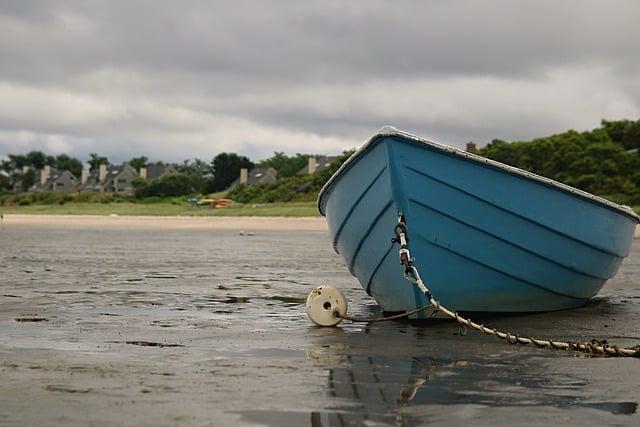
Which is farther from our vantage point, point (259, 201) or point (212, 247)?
point (259, 201)

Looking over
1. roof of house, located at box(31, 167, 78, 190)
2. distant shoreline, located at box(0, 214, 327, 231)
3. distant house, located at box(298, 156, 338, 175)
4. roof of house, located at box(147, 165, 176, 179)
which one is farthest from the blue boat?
roof of house, located at box(31, 167, 78, 190)

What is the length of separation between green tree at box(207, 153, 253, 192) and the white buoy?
8156 centimetres

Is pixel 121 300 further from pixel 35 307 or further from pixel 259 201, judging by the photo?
pixel 259 201

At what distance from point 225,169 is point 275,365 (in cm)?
8602

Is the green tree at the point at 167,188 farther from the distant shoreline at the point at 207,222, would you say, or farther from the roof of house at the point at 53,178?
the roof of house at the point at 53,178

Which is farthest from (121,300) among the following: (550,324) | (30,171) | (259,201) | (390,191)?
(30,171)

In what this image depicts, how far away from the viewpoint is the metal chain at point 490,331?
618 cm

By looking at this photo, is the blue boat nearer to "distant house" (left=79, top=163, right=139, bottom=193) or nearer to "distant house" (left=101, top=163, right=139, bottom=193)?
"distant house" (left=79, top=163, right=139, bottom=193)

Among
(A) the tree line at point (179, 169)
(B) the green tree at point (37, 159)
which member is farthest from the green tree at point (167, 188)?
(B) the green tree at point (37, 159)

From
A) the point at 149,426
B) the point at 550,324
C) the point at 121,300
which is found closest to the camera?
the point at 149,426

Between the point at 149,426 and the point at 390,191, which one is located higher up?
the point at 390,191

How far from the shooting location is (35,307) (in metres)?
8.99

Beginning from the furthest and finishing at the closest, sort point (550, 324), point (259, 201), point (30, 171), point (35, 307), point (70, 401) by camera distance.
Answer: point (30, 171)
point (259, 201)
point (35, 307)
point (550, 324)
point (70, 401)

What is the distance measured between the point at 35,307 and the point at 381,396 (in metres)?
5.17
